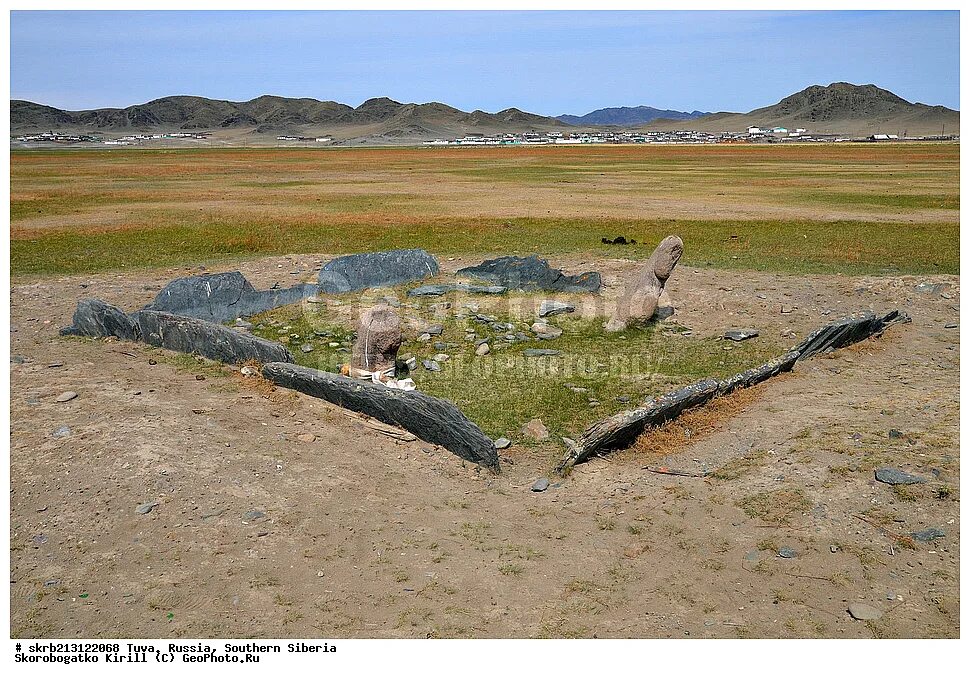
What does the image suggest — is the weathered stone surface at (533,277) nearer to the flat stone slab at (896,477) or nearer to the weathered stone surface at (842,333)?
the weathered stone surface at (842,333)

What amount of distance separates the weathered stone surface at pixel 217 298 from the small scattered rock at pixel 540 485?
30.2ft

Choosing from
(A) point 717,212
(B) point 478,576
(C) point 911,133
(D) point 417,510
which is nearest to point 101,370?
(D) point 417,510

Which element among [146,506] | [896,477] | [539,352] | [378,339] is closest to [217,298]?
[378,339]

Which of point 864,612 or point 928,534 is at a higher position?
point 928,534

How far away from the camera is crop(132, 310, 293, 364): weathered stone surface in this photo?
11922mm

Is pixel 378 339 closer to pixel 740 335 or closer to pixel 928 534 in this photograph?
pixel 740 335

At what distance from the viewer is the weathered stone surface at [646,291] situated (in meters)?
15.4

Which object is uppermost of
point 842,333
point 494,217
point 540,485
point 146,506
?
point 494,217

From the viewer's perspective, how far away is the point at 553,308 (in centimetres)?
1612

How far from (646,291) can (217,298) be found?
844cm

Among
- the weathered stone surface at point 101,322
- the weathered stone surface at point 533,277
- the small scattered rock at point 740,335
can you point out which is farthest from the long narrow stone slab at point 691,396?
the weathered stone surface at point 101,322

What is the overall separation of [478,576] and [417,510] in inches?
57.7

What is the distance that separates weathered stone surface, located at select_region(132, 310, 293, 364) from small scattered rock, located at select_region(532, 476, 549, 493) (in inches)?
188

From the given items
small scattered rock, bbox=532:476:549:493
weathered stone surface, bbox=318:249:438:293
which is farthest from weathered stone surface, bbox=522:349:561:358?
weathered stone surface, bbox=318:249:438:293
